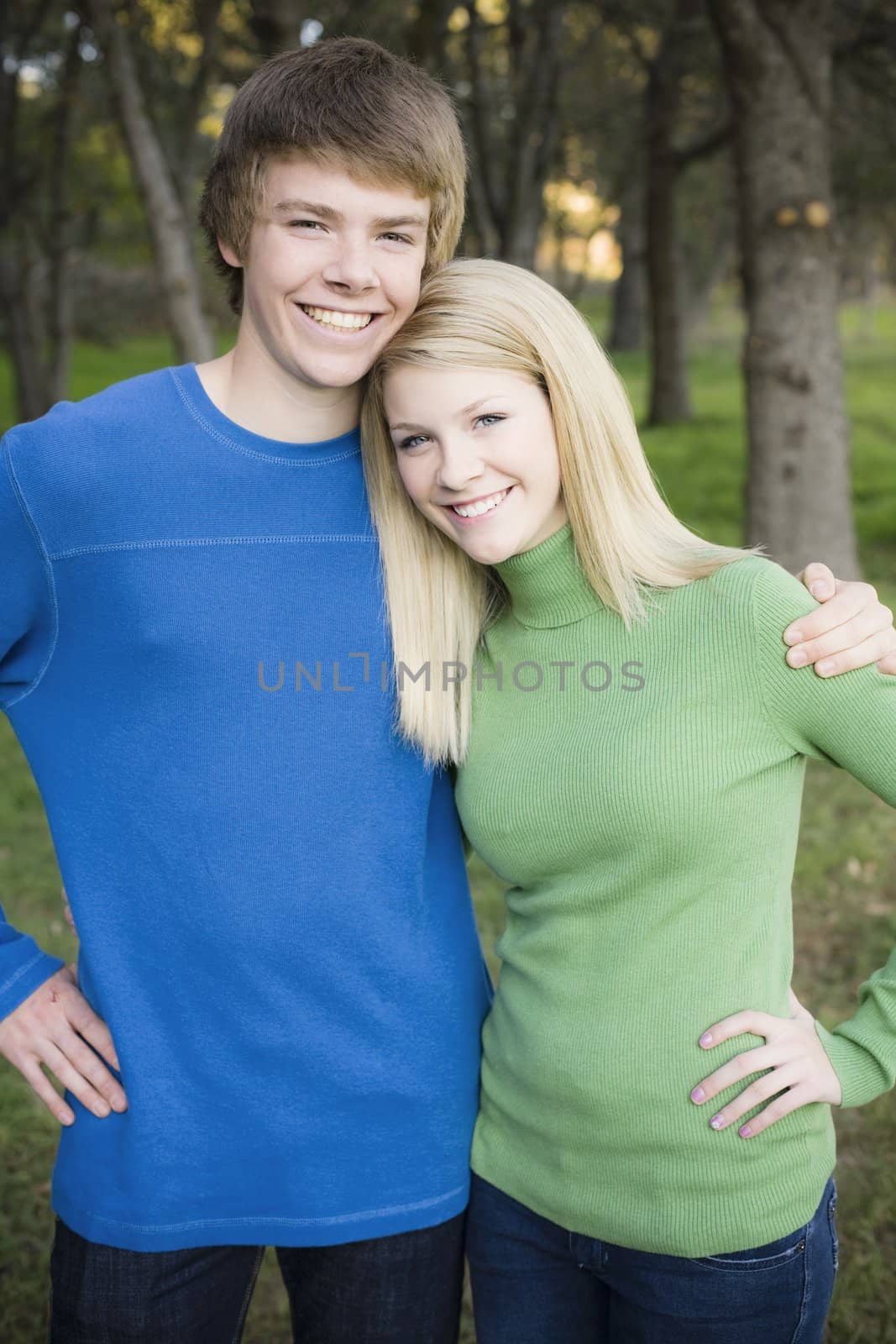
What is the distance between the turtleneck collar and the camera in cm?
213

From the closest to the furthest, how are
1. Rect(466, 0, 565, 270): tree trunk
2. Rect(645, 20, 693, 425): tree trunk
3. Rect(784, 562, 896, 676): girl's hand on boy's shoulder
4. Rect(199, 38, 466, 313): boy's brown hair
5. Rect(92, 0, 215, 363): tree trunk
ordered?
Rect(784, 562, 896, 676): girl's hand on boy's shoulder, Rect(199, 38, 466, 313): boy's brown hair, Rect(92, 0, 215, 363): tree trunk, Rect(466, 0, 565, 270): tree trunk, Rect(645, 20, 693, 425): tree trunk

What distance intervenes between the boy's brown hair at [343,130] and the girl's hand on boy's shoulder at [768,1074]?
1.42 m

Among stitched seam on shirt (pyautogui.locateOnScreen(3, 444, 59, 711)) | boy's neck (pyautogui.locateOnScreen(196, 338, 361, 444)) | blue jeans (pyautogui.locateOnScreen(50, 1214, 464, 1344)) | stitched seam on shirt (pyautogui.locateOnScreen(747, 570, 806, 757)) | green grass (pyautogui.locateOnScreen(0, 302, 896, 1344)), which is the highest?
boy's neck (pyautogui.locateOnScreen(196, 338, 361, 444))

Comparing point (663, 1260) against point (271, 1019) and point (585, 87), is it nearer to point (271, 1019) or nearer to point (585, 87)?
point (271, 1019)

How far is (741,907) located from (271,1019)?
79cm

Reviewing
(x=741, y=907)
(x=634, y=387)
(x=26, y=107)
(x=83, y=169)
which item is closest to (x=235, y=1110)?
(x=741, y=907)

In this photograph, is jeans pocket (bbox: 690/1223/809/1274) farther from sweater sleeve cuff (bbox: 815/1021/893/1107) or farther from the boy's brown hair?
the boy's brown hair

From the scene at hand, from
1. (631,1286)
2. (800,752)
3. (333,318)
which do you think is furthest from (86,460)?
(631,1286)

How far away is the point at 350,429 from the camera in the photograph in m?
2.21

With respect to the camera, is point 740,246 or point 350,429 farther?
point 740,246

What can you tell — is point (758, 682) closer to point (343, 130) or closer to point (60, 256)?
point (343, 130)

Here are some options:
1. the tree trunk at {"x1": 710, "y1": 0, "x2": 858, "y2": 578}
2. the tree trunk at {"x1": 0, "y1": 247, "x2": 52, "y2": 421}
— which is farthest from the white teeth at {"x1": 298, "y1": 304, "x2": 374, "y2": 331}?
the tree trunk at {"x1": 0, "y1": 247, "x2": 52, "y2": 421}

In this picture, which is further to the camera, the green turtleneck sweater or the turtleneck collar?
the turtleneck collar

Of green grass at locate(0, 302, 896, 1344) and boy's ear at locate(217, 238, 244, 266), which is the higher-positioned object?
boy's ear at locate(217, 238, 244, 266)
